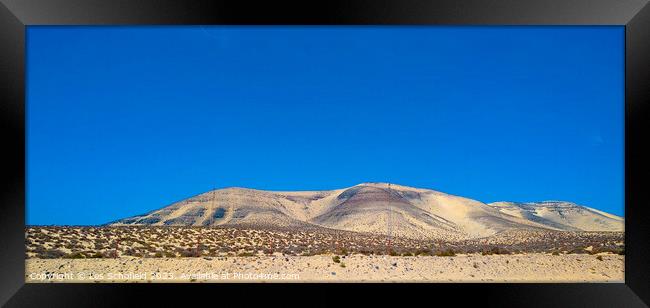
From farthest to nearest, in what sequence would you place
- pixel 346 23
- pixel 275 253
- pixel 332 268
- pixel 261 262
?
pixel 275 253, pixel 261 262, pixel 332 268, pixel 346 23

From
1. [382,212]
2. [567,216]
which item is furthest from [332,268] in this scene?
[567,216]

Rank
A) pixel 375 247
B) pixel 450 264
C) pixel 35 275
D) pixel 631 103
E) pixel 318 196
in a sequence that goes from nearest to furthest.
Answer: pixel 631 103
pixel 35 275
pixel 450 264
pixel 375 247
pixel 318 196

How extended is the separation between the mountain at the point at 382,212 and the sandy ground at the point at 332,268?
7.65 m

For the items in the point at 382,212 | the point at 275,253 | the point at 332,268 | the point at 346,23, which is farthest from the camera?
the point at 382,212

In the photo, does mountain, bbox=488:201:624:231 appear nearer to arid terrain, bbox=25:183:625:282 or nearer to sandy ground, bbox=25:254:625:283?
arid terrain, bbox=25:183:625:282

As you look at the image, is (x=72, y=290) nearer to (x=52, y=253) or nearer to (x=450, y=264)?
(x=52, y=253)

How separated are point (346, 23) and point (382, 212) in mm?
21528

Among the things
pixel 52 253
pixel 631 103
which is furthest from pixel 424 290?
pixel 52 253

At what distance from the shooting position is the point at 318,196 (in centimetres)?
3319

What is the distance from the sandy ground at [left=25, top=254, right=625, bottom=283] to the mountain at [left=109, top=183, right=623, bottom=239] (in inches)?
301

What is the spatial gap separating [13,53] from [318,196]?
88.2ft

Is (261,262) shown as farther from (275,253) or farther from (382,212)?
(382,212)

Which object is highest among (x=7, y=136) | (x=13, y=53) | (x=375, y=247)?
(x=13, y=53)

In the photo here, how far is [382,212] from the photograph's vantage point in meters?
27.5
